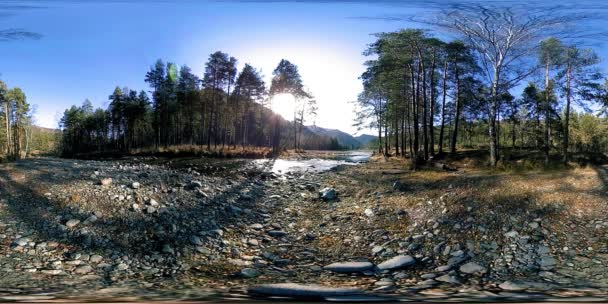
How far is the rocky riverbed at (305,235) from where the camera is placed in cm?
154

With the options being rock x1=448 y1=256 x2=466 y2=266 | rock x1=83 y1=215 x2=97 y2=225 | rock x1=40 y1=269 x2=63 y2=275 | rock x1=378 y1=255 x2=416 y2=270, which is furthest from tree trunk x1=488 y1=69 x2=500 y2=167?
rock x1=83 y1=215 x2=97 y2=225

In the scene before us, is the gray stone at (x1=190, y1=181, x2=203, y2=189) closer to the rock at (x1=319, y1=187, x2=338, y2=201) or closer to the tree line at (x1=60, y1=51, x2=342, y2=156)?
the tree line at (x1=60, y1=51, x2=342, y2=156)

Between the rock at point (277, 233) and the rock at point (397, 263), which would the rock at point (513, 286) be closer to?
the rock at point (397, 263)

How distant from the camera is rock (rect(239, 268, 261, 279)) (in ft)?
5.62

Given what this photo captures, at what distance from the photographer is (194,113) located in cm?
431

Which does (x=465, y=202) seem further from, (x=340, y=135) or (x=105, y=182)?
(x=340, y=135)

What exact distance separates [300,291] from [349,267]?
2.11 ft

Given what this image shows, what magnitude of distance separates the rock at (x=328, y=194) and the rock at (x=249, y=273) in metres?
2.89

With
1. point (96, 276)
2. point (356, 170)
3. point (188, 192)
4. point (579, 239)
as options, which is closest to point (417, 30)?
point (579, 239)

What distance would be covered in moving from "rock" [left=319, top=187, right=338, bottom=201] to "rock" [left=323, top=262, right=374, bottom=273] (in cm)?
267

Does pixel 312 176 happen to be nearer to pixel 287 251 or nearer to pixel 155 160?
pixel 155 160

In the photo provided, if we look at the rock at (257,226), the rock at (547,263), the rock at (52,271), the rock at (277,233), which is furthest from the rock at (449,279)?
the rock at (52,271)

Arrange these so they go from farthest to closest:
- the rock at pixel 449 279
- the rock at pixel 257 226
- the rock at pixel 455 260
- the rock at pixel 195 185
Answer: the rock at pixel 195 185, the rock at pixel 257 226, the rock at pixel 455 260, the rock at pixel 449 279

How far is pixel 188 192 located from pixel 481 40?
4657 mm
